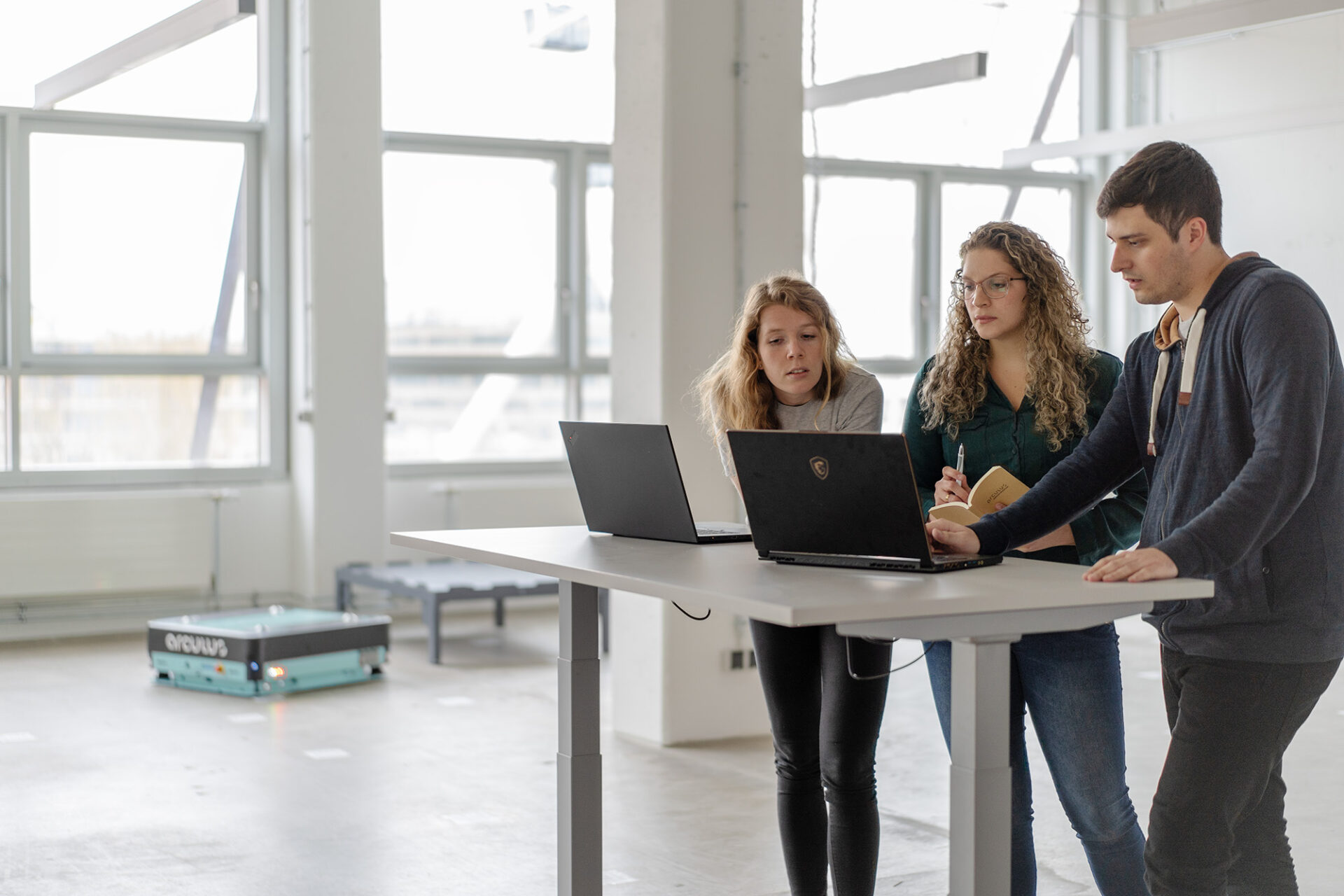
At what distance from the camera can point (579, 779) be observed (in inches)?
107

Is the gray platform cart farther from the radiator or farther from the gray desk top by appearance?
the gray desk top

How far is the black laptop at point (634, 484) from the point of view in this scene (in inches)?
98.3

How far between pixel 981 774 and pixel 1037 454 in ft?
2.35

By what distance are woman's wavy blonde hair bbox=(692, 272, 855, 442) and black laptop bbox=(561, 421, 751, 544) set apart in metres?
0.22

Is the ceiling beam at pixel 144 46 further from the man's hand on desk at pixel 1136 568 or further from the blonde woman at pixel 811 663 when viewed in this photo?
the man's hand on desk at pixel 1136 568

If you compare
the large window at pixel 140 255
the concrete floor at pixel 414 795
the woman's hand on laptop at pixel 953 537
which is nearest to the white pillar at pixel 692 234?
the concrete floor at pixel 414 795

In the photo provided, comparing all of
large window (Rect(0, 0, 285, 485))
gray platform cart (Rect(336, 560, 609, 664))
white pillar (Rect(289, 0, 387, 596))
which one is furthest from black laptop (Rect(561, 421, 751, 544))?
large window (Rect(0, 0, 285, 485))

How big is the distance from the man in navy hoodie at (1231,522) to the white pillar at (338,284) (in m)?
5.56

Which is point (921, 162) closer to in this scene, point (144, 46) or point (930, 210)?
point (930, 210)

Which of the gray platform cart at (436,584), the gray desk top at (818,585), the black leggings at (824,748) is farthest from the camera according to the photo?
the gray platform cart at (436,584)

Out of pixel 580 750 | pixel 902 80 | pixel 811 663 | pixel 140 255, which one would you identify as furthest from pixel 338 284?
pixel 811 663

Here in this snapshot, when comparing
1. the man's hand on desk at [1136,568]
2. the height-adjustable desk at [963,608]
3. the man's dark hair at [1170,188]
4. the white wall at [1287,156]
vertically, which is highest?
the white wall at [1287,156]

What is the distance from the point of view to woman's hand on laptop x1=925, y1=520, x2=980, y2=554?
2287 millimetres

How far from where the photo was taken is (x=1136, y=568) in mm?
1957
